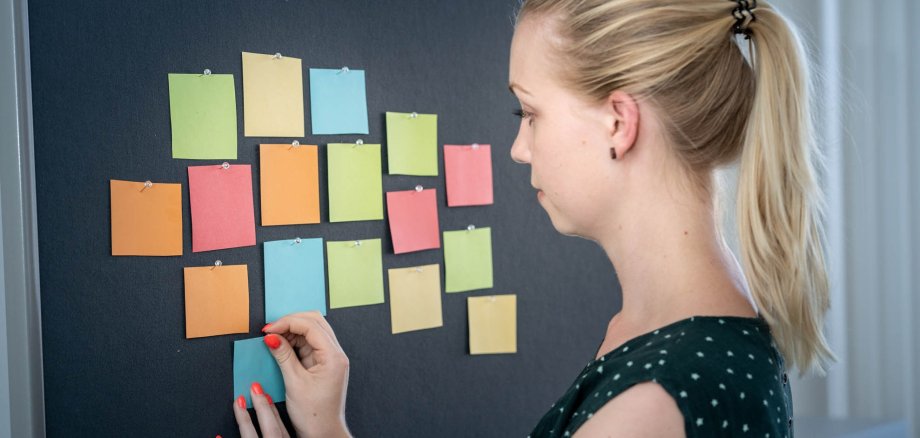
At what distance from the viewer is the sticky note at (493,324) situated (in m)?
1.29

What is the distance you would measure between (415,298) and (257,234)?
271mm

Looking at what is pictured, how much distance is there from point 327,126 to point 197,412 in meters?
0.41

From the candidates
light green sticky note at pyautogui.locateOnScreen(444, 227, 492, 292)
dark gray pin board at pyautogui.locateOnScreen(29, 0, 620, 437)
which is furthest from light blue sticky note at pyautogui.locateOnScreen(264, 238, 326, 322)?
light green sticky note at pyautogui.locateOnScreen(444, 227, 492, 292)

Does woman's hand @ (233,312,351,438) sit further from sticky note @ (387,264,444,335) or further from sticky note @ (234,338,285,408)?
sticky note @ (387,264,444,335)

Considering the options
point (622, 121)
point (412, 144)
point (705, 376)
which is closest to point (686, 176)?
point (622, 121)

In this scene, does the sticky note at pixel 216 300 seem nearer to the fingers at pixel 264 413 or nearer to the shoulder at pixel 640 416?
the fingers at pixel 264 413

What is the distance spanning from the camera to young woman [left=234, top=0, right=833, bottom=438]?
83 cm

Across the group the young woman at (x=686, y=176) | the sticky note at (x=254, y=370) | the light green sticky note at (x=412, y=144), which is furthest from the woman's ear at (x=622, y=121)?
the sticky note at (x=254, y=370)


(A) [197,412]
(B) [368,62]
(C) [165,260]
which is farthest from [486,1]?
(A) [197,412]

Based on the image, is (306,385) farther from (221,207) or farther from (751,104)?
(751,104)

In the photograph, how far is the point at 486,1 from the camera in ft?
4.30

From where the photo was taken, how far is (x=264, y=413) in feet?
3.41

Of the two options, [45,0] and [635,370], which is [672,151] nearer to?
[635,370]

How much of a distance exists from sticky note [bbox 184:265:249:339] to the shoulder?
484 millimetres
